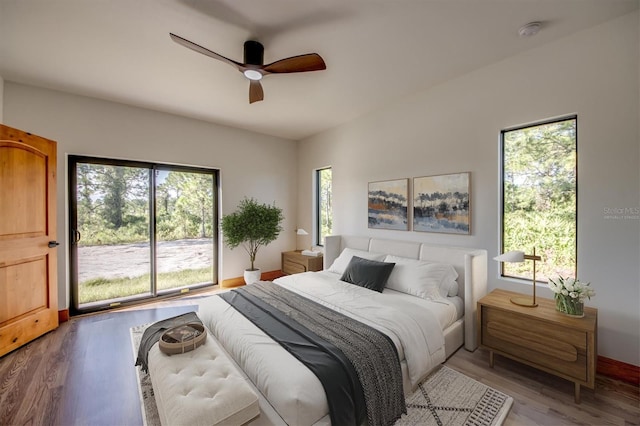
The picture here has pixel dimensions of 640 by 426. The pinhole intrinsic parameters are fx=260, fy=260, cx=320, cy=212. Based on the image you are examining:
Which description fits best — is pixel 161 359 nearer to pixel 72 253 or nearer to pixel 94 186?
pixel 72 253

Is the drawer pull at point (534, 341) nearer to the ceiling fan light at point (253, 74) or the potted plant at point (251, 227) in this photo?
the ceiling fan light at point (253, 74)

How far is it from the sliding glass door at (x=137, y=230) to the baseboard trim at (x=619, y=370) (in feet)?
16.2

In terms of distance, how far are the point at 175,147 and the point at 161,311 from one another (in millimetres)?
2478

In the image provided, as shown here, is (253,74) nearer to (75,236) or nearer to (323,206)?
(323,206)

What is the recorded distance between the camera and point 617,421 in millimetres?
1755

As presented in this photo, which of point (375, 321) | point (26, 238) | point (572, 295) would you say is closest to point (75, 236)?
point (26, 238)

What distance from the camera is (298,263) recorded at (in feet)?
15.5

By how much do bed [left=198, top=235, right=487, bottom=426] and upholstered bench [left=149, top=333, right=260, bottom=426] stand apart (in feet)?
0.50

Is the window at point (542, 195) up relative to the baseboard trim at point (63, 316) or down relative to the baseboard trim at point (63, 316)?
up

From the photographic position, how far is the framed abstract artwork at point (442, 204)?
9.91 feet

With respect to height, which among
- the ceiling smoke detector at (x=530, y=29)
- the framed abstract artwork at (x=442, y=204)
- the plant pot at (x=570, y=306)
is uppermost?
the ceiling smoke detector at (x=530, y=29)

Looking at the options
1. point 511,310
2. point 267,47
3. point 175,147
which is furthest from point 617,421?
point 175,147

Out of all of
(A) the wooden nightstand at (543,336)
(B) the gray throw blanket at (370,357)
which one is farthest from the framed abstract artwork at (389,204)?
(B) the gray throw blanket at (370,357)

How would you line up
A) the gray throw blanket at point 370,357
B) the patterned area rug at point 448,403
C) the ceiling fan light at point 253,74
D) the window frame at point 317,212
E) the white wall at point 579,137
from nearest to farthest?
the gray throw blanket at point 370,357
the patterned area rug at point 448,403
the white wall at point 579,137
the ceiling fan light at point 253,74
the window frame at point 317,212
